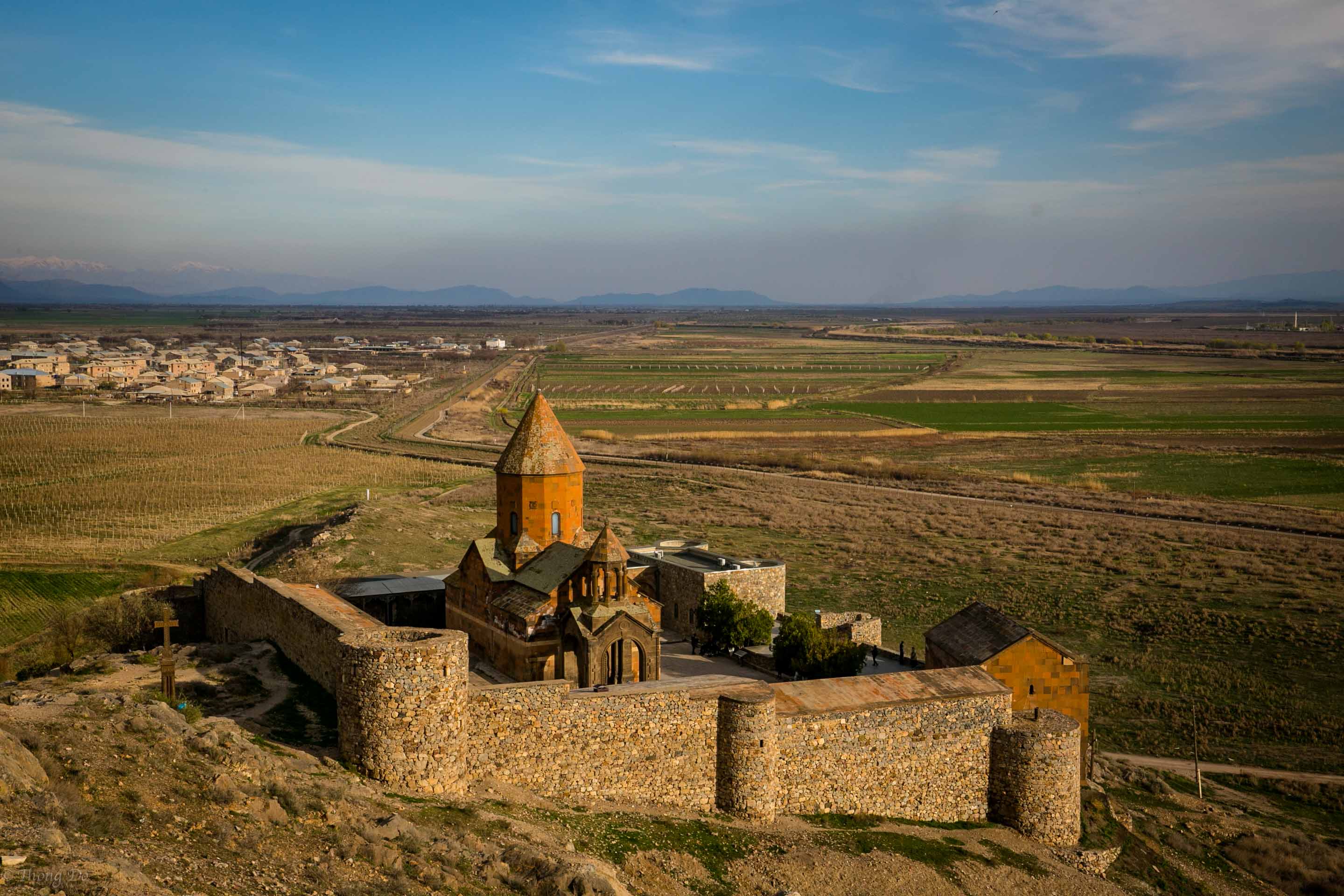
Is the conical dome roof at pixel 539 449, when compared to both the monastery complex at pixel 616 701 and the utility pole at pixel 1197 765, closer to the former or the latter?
the monastery complex at pixel 616 701

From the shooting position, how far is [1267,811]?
22.9m

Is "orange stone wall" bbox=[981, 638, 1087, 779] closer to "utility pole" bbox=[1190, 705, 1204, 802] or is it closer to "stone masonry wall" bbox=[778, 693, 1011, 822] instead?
"stone masonry wall" bbox=[778, 693, 1011, 822]

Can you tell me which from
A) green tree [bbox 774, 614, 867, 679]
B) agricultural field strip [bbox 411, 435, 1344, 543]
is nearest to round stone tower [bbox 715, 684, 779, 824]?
green tree [bbox 774, 614, 867, 679]

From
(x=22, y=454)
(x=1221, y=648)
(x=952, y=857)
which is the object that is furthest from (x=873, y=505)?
(x=22, y=454)

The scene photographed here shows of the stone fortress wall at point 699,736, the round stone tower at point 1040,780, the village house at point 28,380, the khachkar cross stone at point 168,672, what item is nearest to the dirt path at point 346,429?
the village house at point 28,380

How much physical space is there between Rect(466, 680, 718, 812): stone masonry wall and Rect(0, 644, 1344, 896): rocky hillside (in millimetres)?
425

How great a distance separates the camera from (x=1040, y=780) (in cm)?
2030

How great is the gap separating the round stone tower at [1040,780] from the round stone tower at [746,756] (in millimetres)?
4876

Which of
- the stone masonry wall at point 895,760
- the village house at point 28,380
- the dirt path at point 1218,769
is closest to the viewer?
the stone masonry wall at point 895,760

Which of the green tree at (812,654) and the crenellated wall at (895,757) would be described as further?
the green tree at (812,654)

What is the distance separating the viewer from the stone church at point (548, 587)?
22.1m

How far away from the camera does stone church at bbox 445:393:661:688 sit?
72.5 feet

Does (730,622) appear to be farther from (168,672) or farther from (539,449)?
(168,672)

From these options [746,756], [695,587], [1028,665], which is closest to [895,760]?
[746,756]
